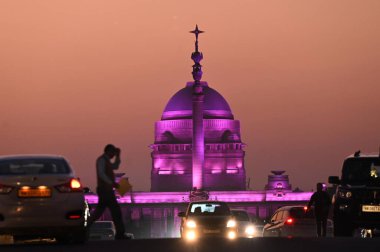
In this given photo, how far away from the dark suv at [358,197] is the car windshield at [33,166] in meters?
9.25

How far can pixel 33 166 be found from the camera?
29266 mm

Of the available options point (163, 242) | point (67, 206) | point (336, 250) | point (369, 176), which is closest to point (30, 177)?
point (67, 206)

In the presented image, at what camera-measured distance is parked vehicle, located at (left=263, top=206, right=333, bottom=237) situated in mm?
43344

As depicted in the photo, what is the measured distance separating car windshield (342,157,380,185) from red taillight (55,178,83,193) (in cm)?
998

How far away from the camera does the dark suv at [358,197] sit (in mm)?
35750

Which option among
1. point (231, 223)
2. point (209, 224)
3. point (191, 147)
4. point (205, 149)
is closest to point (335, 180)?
point (231, 223)

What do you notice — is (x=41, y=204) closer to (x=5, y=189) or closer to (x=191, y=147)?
(x=5, y=189)

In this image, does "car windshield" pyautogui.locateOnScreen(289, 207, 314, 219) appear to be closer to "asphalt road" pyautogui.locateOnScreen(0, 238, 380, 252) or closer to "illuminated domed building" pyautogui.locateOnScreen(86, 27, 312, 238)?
"asphalt road" pyautogui.locateOnScreen(0, 238, 380, 252)

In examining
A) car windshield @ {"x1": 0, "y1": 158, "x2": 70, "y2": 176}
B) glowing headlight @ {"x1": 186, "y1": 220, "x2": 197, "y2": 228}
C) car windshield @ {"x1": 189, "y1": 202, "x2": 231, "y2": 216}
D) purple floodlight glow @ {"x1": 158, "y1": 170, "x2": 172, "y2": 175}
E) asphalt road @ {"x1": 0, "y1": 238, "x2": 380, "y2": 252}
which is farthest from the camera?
purple floodlight glow @ {"x1": 158, "y1": 170, "x2": 172, "y2": 175}

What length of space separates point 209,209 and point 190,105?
144 m

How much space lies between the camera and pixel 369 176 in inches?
1428

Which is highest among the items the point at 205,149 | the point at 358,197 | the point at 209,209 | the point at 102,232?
the point at 205,149

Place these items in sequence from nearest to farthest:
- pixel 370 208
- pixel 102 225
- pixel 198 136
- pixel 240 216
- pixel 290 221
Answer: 1. pixel 370 208
2. pixel 290 221
3. pixel 240 216
4. pixel 102 225
5. pixel 198 136

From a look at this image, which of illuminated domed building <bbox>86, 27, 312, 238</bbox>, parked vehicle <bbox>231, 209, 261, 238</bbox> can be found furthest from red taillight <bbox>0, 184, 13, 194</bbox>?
illuminated domed building <bbox>86, 27, 312, 238</bbox>
